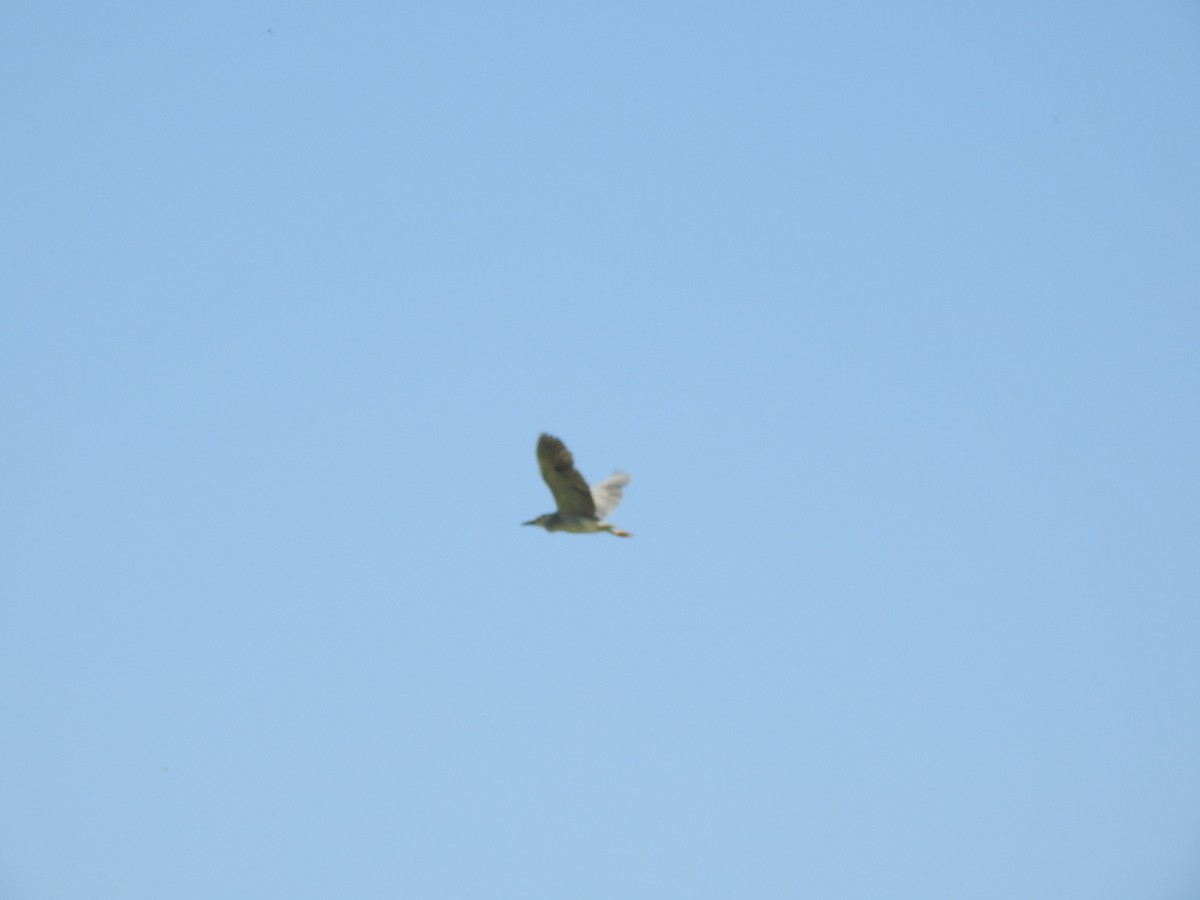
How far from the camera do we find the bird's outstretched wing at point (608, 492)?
3281cm

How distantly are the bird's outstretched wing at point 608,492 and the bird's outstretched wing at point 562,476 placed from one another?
0.45 m

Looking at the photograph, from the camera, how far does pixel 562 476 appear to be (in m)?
31.0

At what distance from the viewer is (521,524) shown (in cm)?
3356

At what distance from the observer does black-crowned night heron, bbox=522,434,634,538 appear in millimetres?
30656

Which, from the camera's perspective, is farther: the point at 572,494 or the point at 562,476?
the point at 572,494

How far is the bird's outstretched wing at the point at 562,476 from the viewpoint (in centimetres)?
3059

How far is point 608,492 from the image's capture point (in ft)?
110

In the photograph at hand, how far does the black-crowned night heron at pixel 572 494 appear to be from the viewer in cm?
3066

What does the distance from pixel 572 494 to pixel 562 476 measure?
748 millimetres

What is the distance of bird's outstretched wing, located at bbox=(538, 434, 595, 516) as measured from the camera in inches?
1204

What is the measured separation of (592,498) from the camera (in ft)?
106

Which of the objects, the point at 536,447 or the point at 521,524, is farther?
the point at 521,524

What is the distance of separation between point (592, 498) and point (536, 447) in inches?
84.4

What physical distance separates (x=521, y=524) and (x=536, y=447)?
3.20 m
